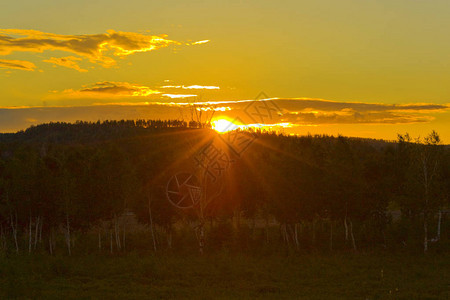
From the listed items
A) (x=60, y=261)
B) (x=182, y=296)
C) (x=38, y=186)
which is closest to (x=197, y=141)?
(x=38, y=186)

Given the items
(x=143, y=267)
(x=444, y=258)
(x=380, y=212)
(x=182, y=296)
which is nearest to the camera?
(x=182, y=296)

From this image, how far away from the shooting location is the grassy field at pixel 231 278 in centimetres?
3219

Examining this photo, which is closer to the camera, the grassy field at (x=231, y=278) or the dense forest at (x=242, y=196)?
the grassy field at (x=231, y=278)

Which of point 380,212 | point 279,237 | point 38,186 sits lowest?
point 279,237

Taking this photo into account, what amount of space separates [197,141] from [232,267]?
3159 centimetres

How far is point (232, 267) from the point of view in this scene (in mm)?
42594

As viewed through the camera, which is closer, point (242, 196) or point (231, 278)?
point (231, 278)

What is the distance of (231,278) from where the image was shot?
129ft

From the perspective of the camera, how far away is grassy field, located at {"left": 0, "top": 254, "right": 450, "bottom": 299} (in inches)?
1267

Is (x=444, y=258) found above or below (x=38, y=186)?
below

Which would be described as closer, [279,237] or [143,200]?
[143,200]

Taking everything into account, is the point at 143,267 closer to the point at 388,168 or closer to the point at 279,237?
the point at 279,237

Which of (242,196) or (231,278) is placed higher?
(242,196)

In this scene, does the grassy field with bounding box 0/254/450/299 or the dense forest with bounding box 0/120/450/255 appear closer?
the grassy field with bounding box 0/254/450/299
